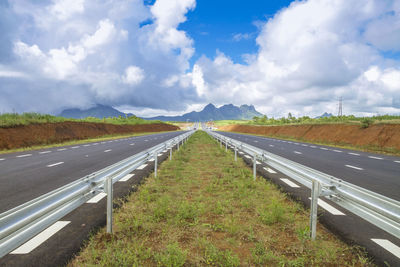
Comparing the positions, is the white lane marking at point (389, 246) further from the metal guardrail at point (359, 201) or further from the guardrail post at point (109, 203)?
the guardrail post at point (109, 203)

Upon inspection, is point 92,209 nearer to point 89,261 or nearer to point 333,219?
point 89,261

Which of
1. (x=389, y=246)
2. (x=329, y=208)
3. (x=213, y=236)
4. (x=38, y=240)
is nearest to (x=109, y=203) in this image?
(x=38, y=240)

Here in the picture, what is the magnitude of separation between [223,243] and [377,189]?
5519 mm

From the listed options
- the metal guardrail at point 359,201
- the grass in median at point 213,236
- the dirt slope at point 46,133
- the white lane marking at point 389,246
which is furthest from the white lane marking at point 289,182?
the dirt slope at point 46,133

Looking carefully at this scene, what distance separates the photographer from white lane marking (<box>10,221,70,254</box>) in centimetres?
305

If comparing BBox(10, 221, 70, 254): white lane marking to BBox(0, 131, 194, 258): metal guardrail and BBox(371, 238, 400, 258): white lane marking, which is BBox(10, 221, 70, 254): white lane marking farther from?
BBox(371, 238, 400, 258): white lane marking

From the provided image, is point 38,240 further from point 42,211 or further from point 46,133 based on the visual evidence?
point 46,133

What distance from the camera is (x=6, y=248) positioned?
1.78m

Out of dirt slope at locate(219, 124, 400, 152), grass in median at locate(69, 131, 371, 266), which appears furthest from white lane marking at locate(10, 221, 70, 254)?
dirt slope at locate(219, 124, 400, 152)

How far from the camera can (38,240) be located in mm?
3305

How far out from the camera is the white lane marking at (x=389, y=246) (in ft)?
10.2

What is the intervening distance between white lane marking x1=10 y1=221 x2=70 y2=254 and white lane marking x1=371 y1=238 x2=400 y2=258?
194 inches

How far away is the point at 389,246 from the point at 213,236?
101 inches

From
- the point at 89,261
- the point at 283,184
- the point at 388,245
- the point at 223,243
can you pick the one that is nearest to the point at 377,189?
the point at 283,184
